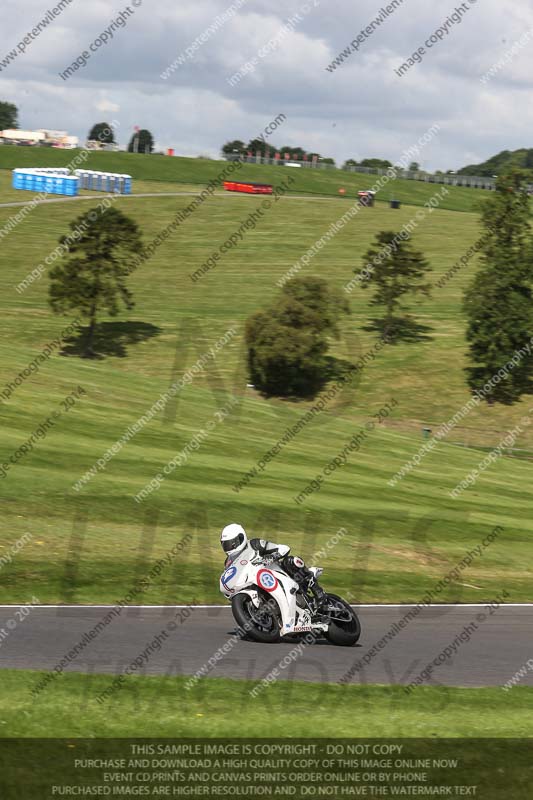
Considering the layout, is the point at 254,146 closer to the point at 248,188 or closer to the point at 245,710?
the point at 248,188

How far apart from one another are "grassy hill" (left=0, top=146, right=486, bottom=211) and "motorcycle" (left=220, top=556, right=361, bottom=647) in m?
100

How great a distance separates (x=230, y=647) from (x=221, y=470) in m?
13.1

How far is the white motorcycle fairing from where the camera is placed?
1234cm

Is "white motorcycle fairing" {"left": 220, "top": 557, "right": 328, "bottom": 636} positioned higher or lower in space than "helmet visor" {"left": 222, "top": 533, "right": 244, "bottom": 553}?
lower

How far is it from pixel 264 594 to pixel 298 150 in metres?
188

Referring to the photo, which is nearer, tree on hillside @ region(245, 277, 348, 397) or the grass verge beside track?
the grass verge beside track

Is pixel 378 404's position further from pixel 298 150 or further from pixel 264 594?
pixel 298 150

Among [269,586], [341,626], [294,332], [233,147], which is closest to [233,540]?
[269,586]

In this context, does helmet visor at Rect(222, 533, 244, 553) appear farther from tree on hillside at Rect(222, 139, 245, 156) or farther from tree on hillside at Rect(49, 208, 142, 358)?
tree on hillside at Rect(222, 139, 245, 156)

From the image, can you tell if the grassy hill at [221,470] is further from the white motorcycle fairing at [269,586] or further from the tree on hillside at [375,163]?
the tree on hillside at [375,163]

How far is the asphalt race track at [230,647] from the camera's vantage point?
11.5 metres

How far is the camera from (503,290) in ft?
174

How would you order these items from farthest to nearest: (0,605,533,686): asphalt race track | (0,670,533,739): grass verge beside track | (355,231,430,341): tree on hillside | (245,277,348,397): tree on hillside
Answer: (355,231,430,341): tree on hillside < (245,277,348,397): tree on hillside < (0,605,533,686): asphalt race track < (0,670,533,739): grass verge beside track

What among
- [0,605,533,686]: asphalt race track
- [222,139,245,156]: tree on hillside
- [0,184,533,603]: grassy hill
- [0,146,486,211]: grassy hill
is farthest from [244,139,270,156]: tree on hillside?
[0,605,533,686]: asphalt race track
